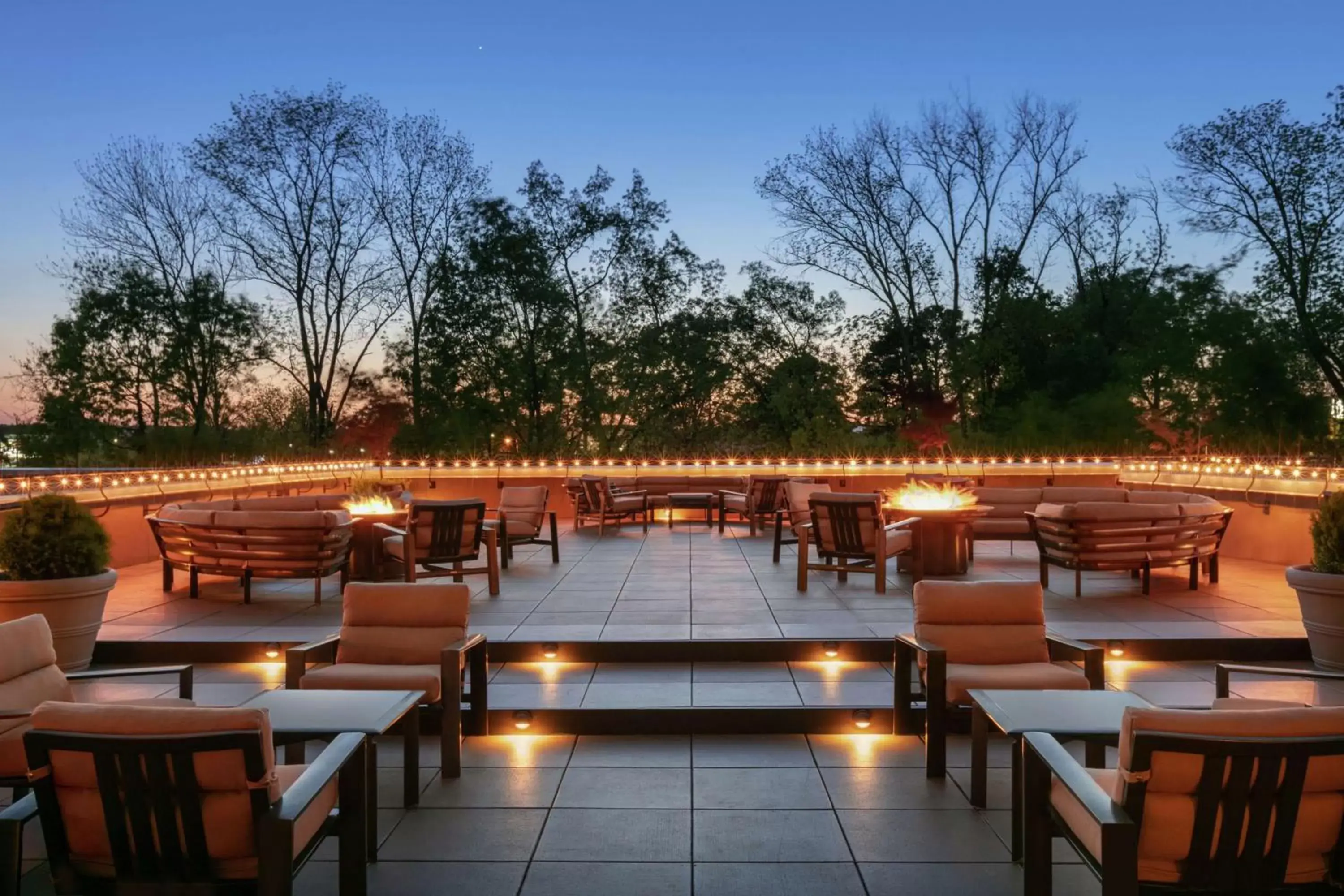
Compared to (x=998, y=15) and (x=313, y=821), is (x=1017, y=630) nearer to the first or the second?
(x=313, y=821)

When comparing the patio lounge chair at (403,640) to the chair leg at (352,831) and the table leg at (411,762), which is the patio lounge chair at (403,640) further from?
the chair leg at (352,831)

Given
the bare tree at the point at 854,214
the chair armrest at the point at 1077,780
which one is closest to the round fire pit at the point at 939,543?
the chair armrest at the point at 1077,780

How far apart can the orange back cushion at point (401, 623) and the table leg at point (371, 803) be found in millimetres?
912

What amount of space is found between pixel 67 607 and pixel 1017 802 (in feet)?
16.4

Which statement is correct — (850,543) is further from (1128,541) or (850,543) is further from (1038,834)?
(1038,834)

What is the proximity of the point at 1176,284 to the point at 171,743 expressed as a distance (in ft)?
75.1

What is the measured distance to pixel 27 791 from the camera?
2.90 metres

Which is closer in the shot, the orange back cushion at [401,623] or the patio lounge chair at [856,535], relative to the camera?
the orange back cushion at [401,623]

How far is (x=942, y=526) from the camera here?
24.4 ft

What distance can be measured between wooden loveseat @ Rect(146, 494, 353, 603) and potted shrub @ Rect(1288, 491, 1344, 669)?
21.1 feet

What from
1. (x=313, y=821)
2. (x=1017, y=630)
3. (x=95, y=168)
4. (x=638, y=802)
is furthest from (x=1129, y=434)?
(x=95, y=168)

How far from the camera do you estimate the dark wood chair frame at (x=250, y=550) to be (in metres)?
6.65

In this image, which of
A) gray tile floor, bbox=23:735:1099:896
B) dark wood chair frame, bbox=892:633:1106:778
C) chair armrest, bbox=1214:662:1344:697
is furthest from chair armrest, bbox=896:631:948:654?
chair armrest, bbox=1214:662:1344:697

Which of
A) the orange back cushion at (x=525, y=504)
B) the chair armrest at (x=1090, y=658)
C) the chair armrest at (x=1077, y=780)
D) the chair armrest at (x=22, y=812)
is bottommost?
the chair armrest at (x=1090, y=658)
